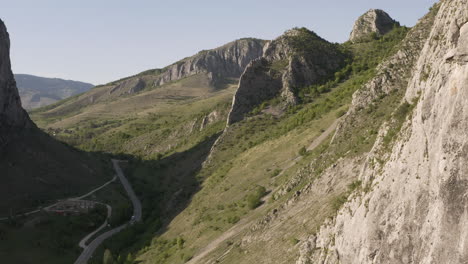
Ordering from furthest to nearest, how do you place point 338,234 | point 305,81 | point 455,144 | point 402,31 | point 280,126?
point 402,31 → point 305,81 → point 280,126 → point 338,234 → point 455,144

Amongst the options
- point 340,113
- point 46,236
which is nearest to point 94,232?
point 46,236

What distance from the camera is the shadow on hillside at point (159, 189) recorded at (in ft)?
239

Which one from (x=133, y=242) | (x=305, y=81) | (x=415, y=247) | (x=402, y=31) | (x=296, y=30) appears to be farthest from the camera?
(x=296, y=30)

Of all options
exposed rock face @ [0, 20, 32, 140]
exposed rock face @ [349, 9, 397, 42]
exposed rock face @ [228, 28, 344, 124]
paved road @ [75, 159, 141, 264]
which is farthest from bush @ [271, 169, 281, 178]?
exposed rock face @ [0, 20, 32, 140]

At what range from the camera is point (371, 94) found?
47844 mm

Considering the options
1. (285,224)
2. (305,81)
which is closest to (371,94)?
(285,224)

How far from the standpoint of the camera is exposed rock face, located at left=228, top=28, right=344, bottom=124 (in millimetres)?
95875

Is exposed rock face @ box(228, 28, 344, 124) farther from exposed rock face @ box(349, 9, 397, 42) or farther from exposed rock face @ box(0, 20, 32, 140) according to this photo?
exposed rock face @ box(0, 20, 32, 140)

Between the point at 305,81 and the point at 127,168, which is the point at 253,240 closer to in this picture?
the point at 305,81

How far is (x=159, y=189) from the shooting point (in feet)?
355

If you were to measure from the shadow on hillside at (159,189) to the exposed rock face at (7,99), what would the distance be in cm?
4405

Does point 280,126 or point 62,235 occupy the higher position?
point 280,126

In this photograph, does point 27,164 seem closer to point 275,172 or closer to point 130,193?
point 130,193

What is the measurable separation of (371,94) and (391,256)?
30.6 metres
